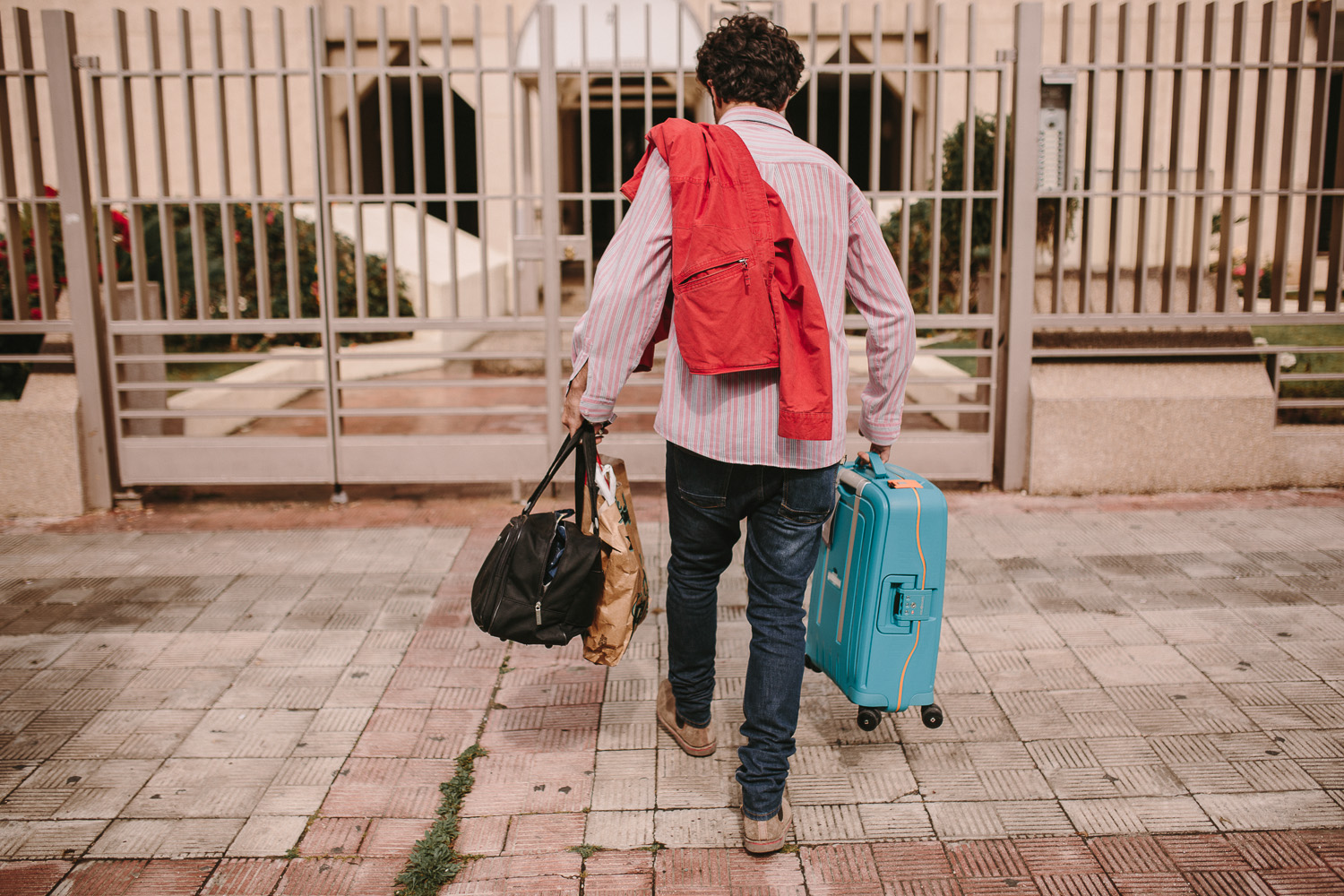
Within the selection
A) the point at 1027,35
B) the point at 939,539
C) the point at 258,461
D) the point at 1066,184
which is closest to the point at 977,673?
the point at 939,539

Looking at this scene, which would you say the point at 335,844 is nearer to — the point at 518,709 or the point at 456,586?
the point at 518,709

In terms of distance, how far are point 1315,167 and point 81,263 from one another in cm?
733

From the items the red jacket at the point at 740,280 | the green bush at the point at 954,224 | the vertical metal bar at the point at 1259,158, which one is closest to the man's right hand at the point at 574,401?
the red jacket at the point at 740,280

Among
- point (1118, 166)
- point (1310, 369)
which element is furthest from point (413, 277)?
point (1310, 369)

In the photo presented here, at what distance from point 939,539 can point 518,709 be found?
1615mm

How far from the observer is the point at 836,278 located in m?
2.75

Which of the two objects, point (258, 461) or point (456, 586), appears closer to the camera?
point (456, 586)

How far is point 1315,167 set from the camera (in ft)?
19.9

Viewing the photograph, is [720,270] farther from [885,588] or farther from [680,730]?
[680,730]

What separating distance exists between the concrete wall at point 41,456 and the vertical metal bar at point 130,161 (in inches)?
28.5

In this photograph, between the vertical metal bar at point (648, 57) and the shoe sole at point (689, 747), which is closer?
the shoe sole at point (689, 747)

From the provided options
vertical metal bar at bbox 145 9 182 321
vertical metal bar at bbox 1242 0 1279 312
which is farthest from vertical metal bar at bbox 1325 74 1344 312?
vertical metal bar at bbox 145 9 182 321

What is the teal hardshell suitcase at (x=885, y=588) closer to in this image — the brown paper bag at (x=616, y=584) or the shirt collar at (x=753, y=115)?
the brown paper bag at (x=616, y=584)

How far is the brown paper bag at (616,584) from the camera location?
297cm
